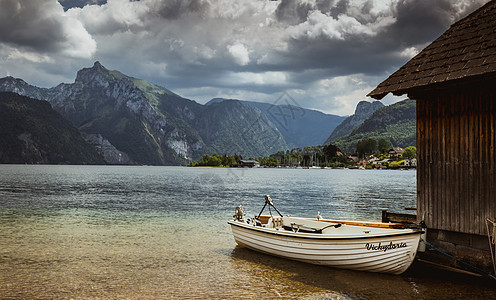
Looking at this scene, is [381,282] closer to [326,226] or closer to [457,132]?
[326,226]

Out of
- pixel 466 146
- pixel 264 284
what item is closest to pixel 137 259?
pixel 264 284

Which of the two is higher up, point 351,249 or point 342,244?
point 342,244

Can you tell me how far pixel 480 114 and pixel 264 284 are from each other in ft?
32.0

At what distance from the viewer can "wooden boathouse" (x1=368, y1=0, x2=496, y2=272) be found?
1205 cm

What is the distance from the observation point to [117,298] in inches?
488

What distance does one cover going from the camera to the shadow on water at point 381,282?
41.0 ft

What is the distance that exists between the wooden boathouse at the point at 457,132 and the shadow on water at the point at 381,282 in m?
0.74

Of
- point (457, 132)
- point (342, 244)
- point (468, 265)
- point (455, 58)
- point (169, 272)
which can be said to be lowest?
point (169, 272)

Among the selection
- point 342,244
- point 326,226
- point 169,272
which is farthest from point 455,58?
point 169,272

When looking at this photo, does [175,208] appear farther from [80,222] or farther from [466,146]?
[466,146]

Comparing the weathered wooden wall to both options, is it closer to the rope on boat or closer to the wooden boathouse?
the wooden boathouse

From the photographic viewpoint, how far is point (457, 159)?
12930mm

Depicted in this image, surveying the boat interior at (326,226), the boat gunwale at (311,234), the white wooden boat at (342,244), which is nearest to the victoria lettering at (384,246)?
the white wooden boat at (342,244)

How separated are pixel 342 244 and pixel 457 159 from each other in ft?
17.1
